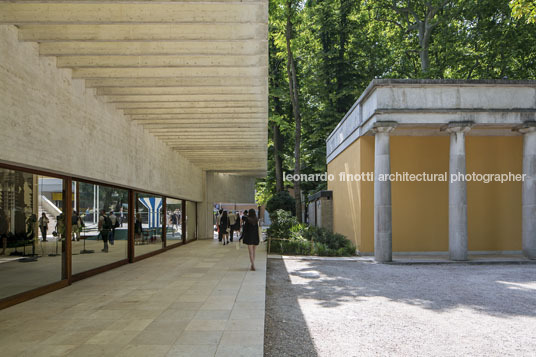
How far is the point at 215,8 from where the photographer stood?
5.98 metres

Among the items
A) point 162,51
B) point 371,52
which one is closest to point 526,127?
point 162,51

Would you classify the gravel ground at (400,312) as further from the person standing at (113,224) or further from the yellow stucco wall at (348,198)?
the person standing at (113,224)

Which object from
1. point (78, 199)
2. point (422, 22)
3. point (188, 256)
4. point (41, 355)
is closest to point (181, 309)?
point (41, 355)

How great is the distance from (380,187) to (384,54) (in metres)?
18.1

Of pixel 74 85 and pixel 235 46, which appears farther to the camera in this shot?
pixel 74 85

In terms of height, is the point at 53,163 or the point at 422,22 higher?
the point at 422,22

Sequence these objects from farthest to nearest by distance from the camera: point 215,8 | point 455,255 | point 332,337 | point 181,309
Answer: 1. point 455,255
2. point 181,309
3. point 215,8
4. point 332,337

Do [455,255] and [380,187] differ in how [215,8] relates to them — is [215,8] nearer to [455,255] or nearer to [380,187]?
[380,187]

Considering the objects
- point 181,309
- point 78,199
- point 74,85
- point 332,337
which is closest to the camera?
point 332,337

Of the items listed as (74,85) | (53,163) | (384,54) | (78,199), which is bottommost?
(78,199)

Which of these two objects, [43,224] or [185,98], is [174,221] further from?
[43,224]

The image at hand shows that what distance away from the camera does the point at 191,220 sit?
21797 mm

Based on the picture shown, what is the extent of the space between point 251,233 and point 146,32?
20.1ft

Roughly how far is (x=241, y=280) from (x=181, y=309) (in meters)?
2.84
